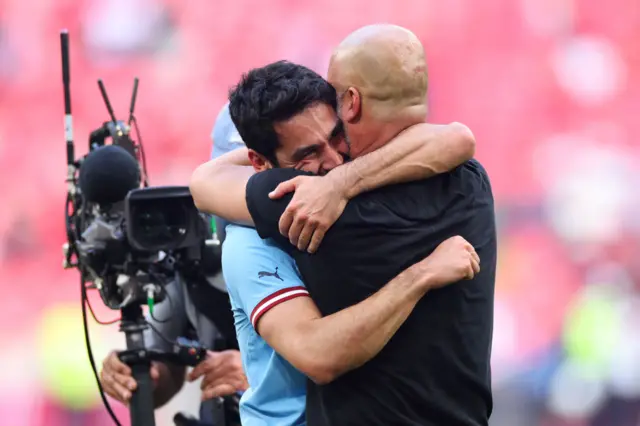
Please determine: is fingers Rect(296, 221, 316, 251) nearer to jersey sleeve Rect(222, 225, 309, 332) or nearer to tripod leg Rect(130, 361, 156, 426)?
jersey sleeve Rect(222, 225, 309, 332)

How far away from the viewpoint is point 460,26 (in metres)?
4.17

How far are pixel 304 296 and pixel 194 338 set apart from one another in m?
1.51

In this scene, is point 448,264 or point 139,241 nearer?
point 448,264

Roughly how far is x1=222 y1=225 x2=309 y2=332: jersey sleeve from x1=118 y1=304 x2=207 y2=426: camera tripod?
1.06 metres

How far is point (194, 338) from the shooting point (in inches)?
112

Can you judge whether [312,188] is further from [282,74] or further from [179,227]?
[179,227]

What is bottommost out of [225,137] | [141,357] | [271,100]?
[141,357]

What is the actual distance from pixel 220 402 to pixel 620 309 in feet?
6.95

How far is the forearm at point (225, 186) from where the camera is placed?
151 cm

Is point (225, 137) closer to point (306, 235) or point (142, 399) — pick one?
point (142, 399)

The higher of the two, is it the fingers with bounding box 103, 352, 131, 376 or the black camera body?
the black camera body

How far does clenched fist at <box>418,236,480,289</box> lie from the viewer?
1362 millimetres

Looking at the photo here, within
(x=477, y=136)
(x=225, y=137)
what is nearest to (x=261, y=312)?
(x=225, y=137)

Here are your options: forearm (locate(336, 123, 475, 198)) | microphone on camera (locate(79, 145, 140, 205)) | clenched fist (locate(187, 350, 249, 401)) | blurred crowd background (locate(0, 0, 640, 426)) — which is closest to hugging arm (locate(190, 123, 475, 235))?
forearm (locate(336, 123, 475, 198))
